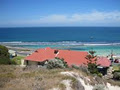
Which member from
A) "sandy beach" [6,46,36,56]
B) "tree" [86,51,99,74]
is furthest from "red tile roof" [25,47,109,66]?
"sandy beach" [6,46,36,56]

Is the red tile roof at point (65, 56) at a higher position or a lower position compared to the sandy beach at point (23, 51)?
higher

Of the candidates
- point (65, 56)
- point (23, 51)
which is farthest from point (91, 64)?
point (23, 51)

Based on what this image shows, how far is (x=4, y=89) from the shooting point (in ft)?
42.2

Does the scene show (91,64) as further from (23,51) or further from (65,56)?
(23,51)

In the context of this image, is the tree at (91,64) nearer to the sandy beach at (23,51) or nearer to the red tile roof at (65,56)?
the red tile roof at (65,56)

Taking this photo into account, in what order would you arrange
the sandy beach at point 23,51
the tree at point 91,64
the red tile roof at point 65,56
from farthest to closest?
the sandy beach at point 23,51
the red tile roof at point 65,56
the tree at point 91,64

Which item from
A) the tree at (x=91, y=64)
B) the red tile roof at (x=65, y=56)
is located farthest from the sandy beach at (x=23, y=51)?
the tree at (x=91, y=64)

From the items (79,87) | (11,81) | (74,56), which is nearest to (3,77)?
(11,81)

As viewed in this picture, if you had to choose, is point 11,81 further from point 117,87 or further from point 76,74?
point 117,87

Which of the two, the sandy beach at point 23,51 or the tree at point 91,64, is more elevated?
the tree at point 91,64

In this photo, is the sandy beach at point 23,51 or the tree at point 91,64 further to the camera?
the sandy beach at point 23,51

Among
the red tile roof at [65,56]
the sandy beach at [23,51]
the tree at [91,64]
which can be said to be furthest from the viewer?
the sandy beach at [23,51]

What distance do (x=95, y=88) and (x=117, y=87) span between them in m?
4.43

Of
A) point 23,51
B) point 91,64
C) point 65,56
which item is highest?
point 65,56
